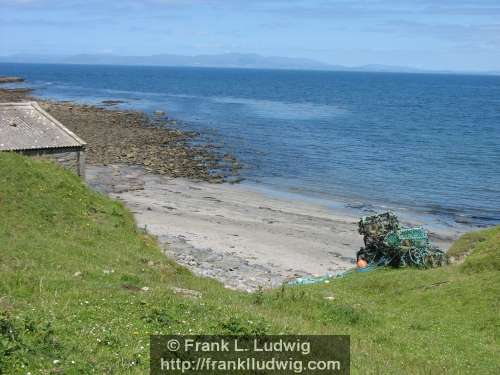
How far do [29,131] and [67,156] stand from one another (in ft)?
8.17

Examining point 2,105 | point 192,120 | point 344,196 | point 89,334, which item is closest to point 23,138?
point 2,105

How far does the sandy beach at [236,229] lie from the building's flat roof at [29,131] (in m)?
7.08

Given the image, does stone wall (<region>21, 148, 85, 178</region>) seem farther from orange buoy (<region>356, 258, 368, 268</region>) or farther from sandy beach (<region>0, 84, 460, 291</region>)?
orange buoy (<region>356, 258, 368, 268</region>)

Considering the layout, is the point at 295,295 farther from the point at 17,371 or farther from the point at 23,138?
the point at 23,138

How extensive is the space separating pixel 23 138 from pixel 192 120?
68.6 metres

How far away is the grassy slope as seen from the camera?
12.0 metres

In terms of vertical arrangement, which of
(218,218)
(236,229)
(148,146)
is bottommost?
(236,229)

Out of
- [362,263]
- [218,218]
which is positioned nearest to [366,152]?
[218,218]

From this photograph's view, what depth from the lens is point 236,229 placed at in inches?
1647

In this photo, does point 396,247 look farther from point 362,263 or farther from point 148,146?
point 148,146

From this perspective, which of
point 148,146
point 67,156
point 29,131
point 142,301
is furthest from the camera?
point 148,146

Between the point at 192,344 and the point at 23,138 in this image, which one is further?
the point at 23,138

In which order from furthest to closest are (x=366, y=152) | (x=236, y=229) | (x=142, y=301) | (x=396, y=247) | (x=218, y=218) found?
(x=366, y=152) < (x=218, y=218) < (x=236, y=229) < (x=396, y=247) < (x=142, y=301)

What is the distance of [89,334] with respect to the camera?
483 inches
